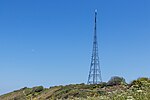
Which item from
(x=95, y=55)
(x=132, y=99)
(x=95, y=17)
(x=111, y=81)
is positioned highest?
(x=95, y=17)

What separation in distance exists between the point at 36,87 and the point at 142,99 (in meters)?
50.2

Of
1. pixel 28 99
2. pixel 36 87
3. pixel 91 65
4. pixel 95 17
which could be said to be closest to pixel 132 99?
pixel 28 99

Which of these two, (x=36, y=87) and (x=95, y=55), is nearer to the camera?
(x=95, y=55)

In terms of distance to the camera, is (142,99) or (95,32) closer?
(142,99)

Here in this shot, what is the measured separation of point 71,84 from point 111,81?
10.9 m

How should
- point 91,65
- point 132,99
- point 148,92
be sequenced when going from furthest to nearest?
point 91,65 → point 148,92 → point 132,99

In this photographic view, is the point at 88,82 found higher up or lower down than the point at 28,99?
higher up

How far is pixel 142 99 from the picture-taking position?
1168cm

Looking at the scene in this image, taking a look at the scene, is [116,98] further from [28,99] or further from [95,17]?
[95,17]

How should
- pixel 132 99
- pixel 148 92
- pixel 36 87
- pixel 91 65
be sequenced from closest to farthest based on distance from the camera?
pixel 132 99 → pixel 148 92 → pixel 91 65 → pixel 36 87

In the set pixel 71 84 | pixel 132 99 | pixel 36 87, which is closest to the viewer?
pixel 132 99

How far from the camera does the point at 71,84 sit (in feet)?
182

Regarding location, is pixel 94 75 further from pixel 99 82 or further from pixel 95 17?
pixel 95 17

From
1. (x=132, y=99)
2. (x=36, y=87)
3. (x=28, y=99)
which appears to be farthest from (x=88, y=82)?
(x=132, y=99)
